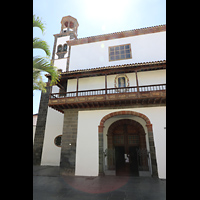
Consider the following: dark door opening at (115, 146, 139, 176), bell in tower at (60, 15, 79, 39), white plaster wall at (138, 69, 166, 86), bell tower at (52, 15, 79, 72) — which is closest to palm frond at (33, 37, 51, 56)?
white plaster wall at (138, 69, 166, 86)

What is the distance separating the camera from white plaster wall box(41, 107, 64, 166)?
12422 mm

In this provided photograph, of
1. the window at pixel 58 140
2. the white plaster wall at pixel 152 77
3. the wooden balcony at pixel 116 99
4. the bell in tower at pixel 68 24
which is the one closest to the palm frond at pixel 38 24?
the wooden balcony at pixel 116 99

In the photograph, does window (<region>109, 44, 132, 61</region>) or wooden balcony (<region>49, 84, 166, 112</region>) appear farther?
window (<region>109, 44, 132, 61</region>)

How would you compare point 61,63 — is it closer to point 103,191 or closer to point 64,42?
point 64,42

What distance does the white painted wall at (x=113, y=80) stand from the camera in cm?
1013

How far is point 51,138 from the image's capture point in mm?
12969

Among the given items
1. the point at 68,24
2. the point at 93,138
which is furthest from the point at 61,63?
the point at 93,138

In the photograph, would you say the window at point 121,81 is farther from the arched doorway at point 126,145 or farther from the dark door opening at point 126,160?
the dark door opening at point 126,160

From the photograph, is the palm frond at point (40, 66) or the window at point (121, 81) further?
the window at point (121, 81)

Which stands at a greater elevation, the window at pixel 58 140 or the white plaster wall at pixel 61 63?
the white plaster wall at pixel 61 63

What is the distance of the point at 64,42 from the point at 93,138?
13932mm

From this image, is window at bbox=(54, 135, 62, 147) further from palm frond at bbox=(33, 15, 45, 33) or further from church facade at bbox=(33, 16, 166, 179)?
palm frond at bbox=(33, 15, 45, 33)
